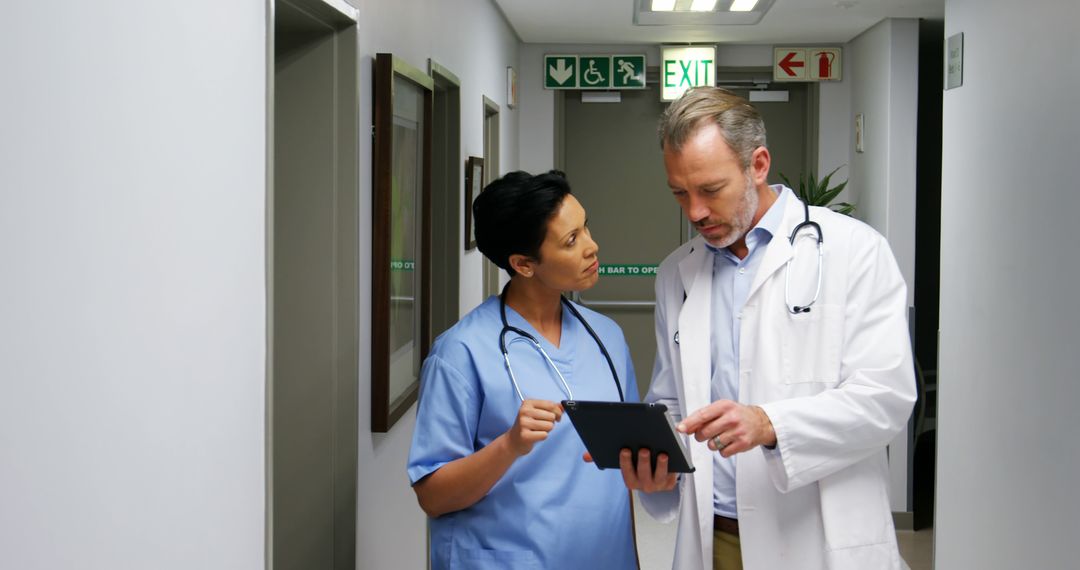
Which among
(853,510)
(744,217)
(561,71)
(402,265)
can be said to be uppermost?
(561,71)

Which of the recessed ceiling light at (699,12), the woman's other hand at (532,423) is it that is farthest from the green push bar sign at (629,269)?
the woman's other hand at (532,423)

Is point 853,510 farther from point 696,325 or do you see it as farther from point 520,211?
point 520,211

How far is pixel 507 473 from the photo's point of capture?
5.69 ft

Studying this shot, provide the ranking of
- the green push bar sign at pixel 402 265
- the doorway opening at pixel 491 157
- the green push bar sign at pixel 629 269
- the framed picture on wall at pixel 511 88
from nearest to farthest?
the green push bar sign at pixel 402 265
the doorway opening at pixel 491 157
the framed picture on wall at pixel 511 88
the green push bar sign at pixel 629 269

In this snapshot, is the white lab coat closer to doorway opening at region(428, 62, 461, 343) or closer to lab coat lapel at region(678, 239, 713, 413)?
lab coat lapel at region(678, 239, 713, 413)

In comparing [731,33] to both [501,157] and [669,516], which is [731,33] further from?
[669,516]

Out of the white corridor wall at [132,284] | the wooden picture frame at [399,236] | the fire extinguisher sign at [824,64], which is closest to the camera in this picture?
the white corridor wall at [132,284]

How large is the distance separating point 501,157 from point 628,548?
4.15m

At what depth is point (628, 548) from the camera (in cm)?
183

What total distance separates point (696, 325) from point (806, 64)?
5.06 m

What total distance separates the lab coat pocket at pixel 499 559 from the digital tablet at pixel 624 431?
7.6 inches

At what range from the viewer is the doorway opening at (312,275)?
7.95ft

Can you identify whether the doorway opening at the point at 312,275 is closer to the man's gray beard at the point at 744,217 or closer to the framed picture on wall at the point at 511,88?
the man's gray beard at the point at 744,217

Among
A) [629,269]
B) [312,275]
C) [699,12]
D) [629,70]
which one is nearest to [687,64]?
[629,70]
